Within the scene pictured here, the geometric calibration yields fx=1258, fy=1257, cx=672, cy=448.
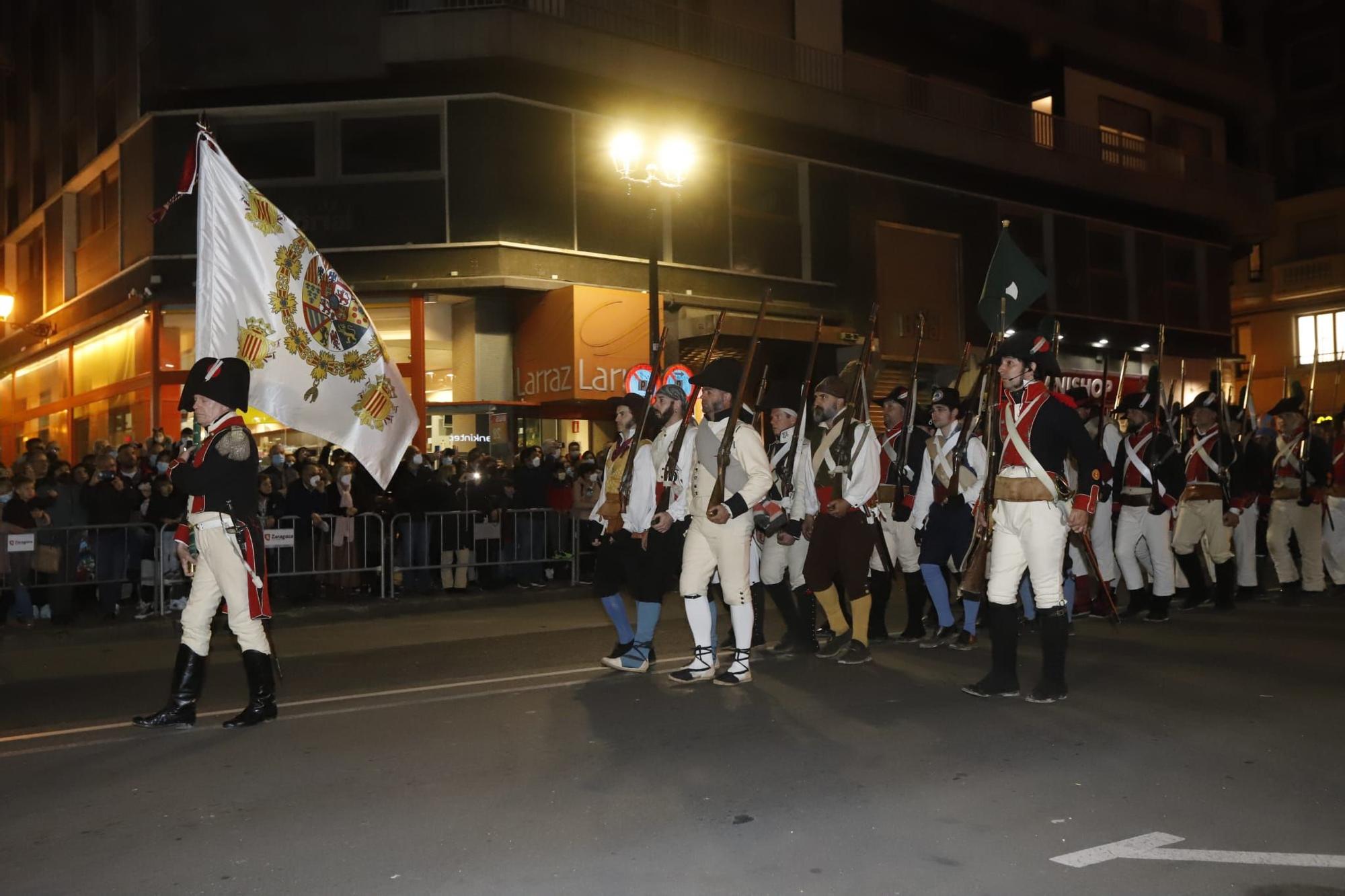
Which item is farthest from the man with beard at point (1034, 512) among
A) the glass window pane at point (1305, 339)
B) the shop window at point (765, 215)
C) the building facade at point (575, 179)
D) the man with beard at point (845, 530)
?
the glass window pane at point (1305, 339)

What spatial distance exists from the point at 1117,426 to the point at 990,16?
1771 cm

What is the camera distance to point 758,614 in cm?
995

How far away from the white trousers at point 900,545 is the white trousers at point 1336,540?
5832mm

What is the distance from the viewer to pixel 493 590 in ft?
48.6

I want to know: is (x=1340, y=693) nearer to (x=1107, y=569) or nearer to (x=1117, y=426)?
(x=1107, y=569)

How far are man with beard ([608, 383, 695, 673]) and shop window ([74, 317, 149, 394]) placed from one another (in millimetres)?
15619

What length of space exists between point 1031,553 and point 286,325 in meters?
5.27

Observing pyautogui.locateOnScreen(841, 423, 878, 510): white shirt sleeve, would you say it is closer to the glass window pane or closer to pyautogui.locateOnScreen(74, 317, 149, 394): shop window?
pyautogui.locateOnScreen(74, 317, 149, 394): shop window

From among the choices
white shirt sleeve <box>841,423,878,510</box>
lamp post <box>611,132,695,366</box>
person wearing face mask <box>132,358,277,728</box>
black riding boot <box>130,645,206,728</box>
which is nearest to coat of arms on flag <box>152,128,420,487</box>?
person wearing face mask <box>132,358,277,728</box>

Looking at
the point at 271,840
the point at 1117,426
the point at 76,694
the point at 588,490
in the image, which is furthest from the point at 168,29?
the point at 271,840

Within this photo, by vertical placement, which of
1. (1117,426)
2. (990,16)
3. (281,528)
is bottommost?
(281,528)

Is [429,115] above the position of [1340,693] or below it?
above

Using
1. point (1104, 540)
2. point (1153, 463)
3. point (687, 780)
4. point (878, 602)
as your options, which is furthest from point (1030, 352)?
point (1104, 540)

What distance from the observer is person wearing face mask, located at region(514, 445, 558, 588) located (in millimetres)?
15227
